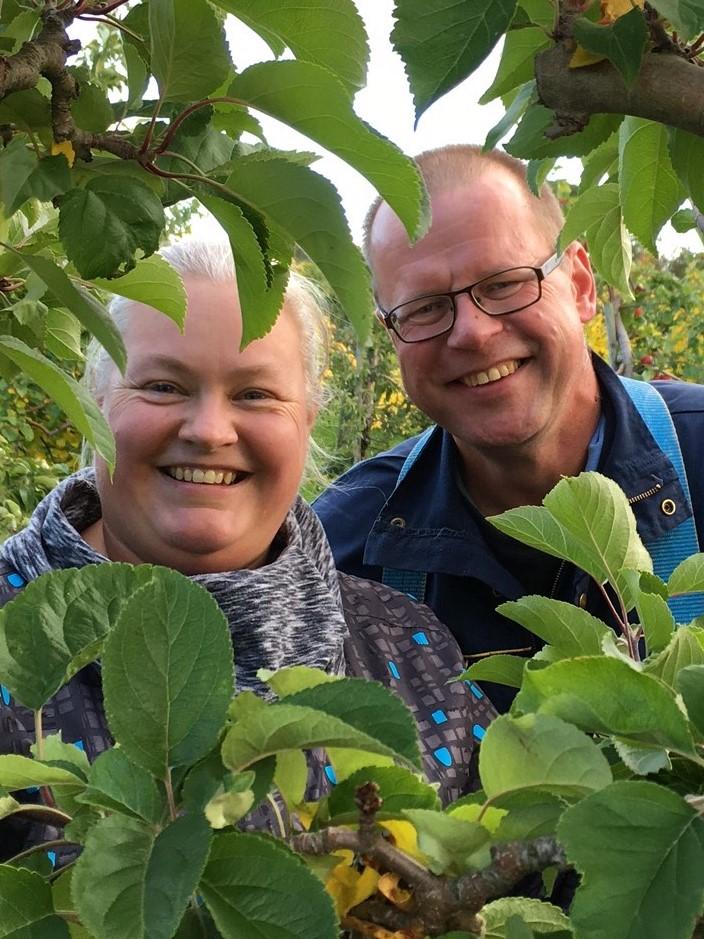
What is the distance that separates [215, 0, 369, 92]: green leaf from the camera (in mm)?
660

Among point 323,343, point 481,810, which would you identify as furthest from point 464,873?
point 323,343

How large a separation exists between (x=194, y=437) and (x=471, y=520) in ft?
2.29

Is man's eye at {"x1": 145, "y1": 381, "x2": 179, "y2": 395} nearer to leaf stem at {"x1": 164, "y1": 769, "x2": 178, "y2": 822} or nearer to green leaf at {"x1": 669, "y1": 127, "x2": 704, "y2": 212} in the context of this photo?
green leaf at {"x1": 669, "y1": 127, "x2": 704, "y2": 212}

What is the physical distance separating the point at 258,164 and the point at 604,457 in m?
1.51

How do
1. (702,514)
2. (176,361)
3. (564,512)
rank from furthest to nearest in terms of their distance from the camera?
(702,514) → (176,361) → (564,512)

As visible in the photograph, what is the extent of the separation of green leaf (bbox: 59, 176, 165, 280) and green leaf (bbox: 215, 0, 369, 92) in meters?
0.13

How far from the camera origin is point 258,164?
25.9 inches

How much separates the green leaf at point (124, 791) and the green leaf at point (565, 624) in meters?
0.22

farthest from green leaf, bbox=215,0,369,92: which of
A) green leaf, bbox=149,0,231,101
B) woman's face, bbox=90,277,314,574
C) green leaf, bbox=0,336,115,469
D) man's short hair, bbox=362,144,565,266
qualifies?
man's short hair, bbox=362,144,565,266

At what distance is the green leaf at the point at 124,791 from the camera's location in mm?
390

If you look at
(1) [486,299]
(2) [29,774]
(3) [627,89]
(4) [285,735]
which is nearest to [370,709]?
(4) [285,735]

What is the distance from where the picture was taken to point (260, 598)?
1563mm

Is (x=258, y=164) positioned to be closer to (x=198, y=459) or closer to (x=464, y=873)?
(x=464, y=873)

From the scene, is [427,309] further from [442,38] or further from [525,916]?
[525,916]
